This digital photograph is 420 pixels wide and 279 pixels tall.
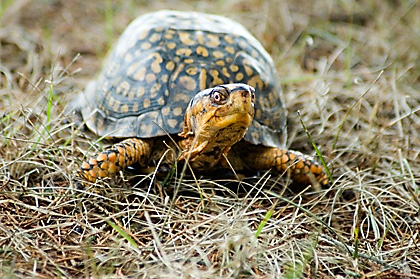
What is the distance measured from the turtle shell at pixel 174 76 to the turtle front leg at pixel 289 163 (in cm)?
7

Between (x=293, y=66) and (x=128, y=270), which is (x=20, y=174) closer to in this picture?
(x=128, y=270)

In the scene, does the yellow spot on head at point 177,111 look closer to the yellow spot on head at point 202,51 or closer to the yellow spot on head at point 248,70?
the yellow spot on head at point 202,51

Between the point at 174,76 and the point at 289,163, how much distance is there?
0.84 meters

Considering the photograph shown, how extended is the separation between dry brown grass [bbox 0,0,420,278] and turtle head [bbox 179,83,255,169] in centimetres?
20

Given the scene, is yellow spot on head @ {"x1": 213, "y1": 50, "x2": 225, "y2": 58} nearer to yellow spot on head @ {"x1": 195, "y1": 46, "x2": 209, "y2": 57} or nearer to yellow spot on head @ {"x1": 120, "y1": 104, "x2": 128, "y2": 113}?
yellow spot on head @ {"x1": 195, "y1": 46, "x2": 209, "y2": 57}

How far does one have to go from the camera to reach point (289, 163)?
2.90 metres

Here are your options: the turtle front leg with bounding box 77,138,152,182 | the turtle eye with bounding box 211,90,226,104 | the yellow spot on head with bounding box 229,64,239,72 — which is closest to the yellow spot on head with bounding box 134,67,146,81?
the turtle front leg with bounding box 77,138,152,182

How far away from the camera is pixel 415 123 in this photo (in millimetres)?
3658

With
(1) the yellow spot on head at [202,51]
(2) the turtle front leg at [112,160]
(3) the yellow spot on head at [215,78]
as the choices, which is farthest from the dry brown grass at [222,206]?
(1) the yellow spot on head at [202,51]

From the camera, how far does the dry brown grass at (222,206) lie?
6.89 feet

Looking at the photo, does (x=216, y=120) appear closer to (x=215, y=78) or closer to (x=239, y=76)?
(x=215, y=78)

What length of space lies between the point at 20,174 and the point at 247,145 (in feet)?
4.25

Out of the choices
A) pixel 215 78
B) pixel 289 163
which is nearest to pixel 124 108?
pixel 215 78

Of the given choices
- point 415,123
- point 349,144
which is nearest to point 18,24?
point 349,144
